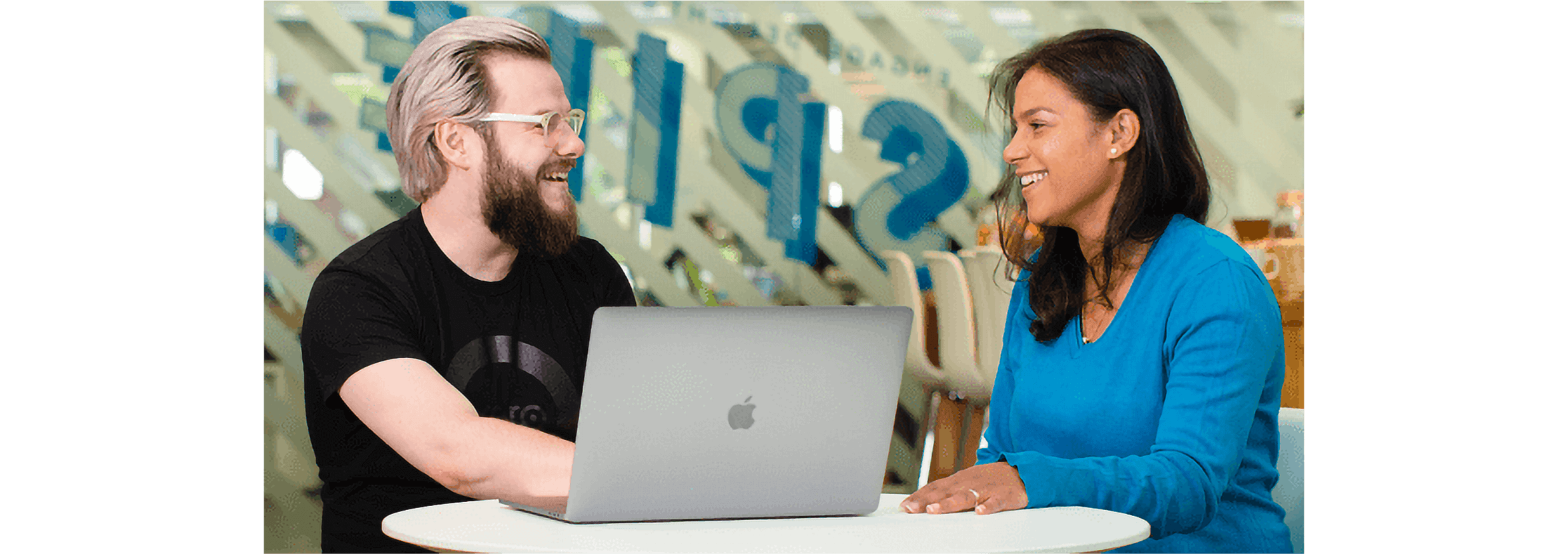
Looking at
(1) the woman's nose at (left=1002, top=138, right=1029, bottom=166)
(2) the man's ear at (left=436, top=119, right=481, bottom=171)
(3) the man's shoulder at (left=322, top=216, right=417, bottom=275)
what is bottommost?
(3) the man's shoulder at (left=322, top=216, right=417, bottom=275)

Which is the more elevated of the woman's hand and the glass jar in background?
the glass jar in background

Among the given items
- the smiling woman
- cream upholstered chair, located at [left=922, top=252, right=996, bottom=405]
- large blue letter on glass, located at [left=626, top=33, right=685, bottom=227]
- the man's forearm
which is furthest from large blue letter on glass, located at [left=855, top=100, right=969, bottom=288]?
the man's forearm

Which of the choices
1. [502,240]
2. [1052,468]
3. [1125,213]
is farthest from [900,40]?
[1052,468]

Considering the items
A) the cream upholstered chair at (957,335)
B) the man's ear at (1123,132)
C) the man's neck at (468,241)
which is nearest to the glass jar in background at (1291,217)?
the cream upholstered chair at (957,335)

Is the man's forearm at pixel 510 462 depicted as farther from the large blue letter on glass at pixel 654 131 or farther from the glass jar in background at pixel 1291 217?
the glass jar in background at pixel 1291 217

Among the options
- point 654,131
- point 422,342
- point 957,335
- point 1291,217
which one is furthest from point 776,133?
point 422,342

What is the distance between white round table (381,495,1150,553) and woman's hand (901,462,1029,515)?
12 millimetres

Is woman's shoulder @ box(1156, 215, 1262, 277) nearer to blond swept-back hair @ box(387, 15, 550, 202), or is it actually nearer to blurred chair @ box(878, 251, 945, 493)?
blond swept-back hair @ box(387, 15, 550, 202)

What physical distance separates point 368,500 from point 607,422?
3.04 feet

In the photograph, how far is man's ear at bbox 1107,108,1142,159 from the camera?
6.35 feet

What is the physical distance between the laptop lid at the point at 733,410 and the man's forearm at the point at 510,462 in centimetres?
29

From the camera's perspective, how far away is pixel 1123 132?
76.6 inches

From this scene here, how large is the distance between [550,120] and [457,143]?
195mm

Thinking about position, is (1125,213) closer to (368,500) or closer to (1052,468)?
(1052,468)
